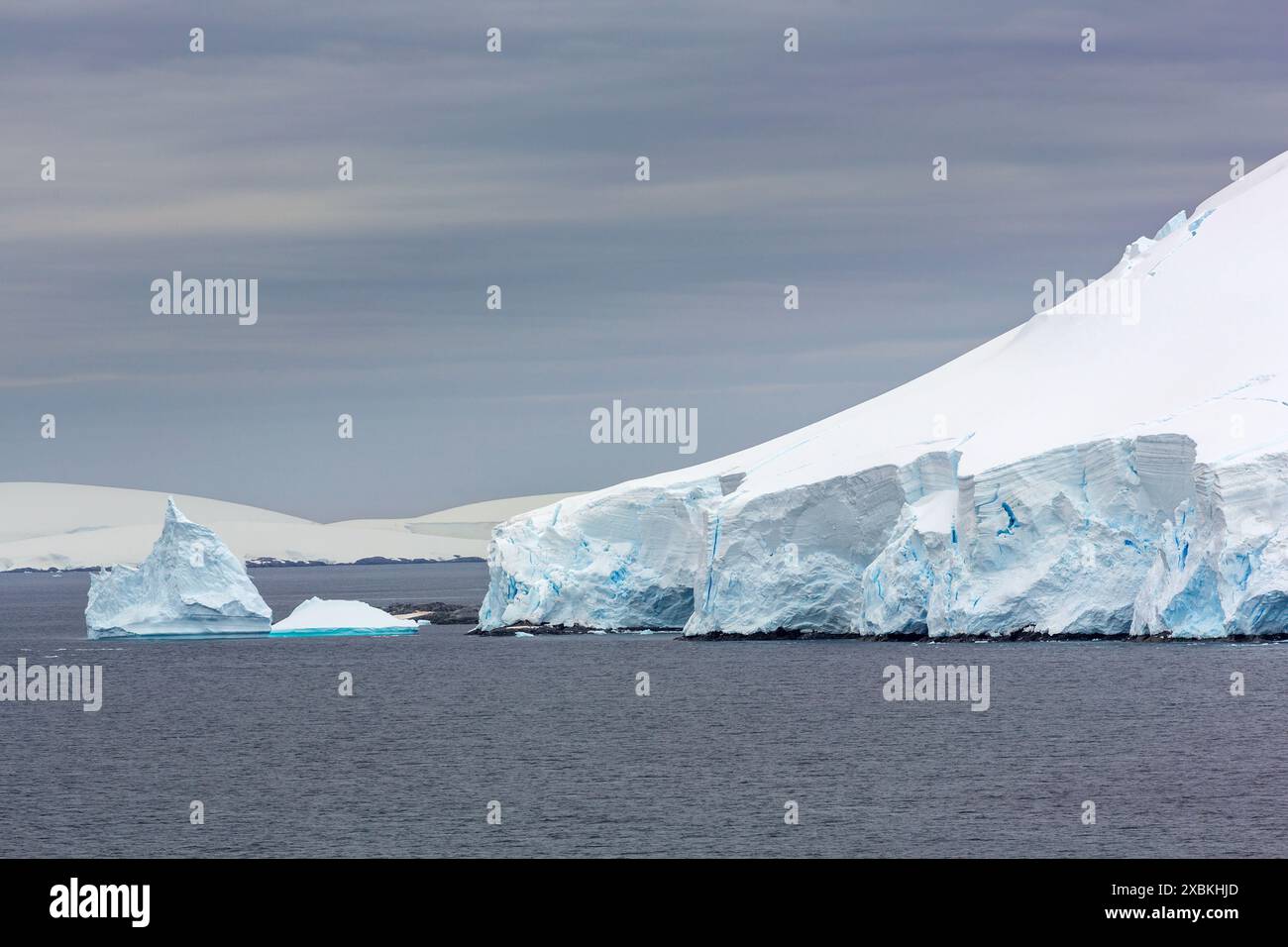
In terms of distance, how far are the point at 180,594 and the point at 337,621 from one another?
1014 centimetres

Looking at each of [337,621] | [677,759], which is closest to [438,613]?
[337,621]

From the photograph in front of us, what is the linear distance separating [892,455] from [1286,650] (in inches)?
510

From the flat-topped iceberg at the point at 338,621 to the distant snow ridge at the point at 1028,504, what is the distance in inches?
218

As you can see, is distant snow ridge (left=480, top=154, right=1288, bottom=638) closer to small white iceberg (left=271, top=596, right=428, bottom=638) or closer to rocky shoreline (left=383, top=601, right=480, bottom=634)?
small white iceberg (left=271, top=596, right=428, bottom=638)

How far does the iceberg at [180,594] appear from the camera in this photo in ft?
180

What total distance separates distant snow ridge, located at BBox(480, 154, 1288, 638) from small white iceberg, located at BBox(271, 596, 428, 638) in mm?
5541

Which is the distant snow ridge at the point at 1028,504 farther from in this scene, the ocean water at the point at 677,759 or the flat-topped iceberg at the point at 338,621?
the flat-topped iceberg at the point at 338,621

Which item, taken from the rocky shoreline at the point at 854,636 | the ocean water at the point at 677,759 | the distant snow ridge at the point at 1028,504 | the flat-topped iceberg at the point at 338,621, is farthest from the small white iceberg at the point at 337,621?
the ocean water at the point at 677,759

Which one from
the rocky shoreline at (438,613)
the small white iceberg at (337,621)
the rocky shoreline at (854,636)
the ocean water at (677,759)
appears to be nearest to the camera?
the ocean water at (677,759)

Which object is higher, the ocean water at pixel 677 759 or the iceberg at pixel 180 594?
the iceberg at pixel 180 594

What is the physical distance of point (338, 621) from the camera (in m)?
66.1
